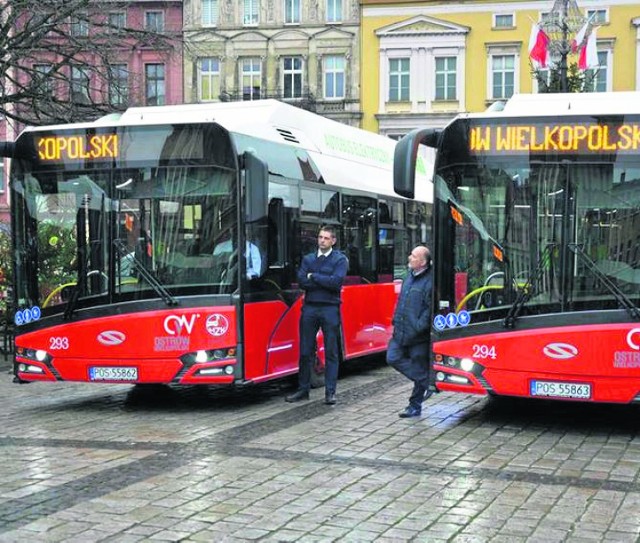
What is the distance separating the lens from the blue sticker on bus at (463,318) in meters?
8.48

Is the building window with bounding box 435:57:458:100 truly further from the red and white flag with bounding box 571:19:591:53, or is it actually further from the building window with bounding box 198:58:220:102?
the red and white flag with bounding box 571:19:591:53

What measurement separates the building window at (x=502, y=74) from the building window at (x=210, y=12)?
50.5ft

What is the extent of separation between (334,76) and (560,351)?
142 feet

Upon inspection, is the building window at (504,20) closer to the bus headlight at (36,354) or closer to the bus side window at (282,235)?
the bus side window at (282,235)

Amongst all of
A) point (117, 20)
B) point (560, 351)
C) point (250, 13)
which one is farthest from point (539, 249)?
point (250, 13)

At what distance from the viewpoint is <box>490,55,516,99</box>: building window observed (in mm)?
48125

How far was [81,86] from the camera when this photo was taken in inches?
731

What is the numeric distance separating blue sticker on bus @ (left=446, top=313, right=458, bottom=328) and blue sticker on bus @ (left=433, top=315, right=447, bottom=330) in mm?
42

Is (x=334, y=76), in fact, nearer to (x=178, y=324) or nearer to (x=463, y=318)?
(x=178, y=324)

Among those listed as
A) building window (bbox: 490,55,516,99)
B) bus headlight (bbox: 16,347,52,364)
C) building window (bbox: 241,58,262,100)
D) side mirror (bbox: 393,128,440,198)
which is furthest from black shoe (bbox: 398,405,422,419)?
building window (bbox: 241,58,262,100)

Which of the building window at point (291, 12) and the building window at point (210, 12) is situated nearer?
the building window at point (291, 12)

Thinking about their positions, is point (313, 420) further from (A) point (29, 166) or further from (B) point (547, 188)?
(A) point (29, 166)

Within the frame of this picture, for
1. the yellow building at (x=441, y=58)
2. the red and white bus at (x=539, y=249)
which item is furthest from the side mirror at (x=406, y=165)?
the yellow building at (x=441, y=58)

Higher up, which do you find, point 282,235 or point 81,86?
point 81,86
